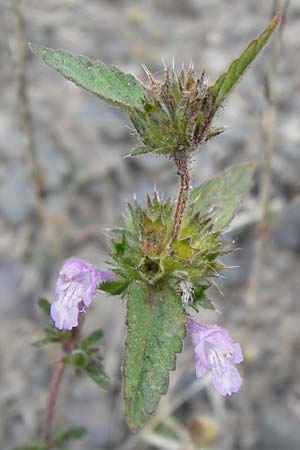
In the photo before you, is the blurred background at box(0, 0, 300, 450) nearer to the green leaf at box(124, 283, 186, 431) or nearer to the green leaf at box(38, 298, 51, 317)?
the green leaf at box(38, 298, 51, 317)

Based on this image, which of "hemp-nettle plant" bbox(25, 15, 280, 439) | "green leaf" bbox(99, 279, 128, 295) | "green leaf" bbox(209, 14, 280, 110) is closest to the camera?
"green leaf" bbox(209, 14, 280, 110)

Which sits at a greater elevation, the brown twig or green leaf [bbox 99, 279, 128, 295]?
the brown twig

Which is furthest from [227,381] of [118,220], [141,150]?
[118,220]

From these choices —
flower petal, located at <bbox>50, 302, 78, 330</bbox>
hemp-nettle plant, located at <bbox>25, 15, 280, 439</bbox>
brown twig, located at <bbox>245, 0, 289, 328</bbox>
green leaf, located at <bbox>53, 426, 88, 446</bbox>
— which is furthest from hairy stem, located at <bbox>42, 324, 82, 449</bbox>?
brown twig, located at <bbox>245, 0, 289, 328</bbox>

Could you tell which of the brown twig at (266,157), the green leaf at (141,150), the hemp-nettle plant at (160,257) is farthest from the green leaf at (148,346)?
the brown twig at (266,157)

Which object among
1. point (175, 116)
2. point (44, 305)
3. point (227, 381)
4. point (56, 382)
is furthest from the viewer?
point (56, 382)

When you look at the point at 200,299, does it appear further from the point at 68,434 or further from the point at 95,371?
the point at 68,434
